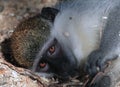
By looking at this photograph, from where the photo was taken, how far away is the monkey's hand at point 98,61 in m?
3.70

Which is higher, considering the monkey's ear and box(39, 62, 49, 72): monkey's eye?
the monkey's ear

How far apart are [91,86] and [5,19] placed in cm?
149

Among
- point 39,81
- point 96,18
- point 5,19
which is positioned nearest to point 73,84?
point 39,81

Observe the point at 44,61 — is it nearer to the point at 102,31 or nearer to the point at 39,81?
the point at 39,81

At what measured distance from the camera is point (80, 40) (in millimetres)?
3797

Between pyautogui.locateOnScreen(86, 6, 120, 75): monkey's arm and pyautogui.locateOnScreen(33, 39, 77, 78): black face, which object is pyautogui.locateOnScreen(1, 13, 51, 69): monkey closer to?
pyautogui.locateOnScreen(33, 39, 77, 78): black face

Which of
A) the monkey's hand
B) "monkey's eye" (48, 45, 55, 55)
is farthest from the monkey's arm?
"monkey's eye" (48, 45, 55, 55)

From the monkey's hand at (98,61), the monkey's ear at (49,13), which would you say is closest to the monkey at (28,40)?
the monkey's ear at (49,13)

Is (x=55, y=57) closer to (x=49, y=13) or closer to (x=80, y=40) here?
(x=80, y=40)

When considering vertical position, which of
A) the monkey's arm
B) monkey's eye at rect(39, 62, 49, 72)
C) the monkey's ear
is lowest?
monkey's eye at rect(39, 62, 49, 72)

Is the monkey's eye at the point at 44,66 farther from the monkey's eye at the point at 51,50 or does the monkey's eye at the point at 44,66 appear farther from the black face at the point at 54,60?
the monkey's eye at the point at 51,50

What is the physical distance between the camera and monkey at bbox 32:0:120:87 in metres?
3.73

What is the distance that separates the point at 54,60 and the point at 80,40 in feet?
0.89

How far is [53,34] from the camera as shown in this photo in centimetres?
374
